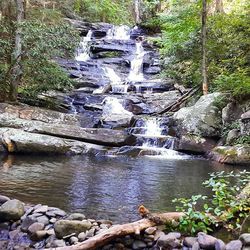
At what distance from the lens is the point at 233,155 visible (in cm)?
1133

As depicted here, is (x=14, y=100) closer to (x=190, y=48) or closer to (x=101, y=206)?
(x=190, y=48)

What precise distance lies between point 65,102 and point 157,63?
827 cm

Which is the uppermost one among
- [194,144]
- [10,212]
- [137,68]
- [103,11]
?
[103,11]

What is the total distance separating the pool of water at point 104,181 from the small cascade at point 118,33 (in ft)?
57.7

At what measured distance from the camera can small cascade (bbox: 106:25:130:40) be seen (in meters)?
27.6

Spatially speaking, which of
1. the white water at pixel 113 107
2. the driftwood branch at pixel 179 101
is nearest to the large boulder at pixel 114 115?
the white water at pixel 113 107

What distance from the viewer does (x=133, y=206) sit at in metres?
6.24

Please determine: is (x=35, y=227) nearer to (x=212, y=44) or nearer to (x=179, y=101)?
(x=179, y=101)

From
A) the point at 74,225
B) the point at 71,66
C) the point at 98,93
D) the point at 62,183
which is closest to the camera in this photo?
the point at 74,225

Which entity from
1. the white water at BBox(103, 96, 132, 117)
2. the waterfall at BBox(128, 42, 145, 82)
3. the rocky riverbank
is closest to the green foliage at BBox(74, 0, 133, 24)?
the waterfall at BBox(128, 42, 145, 82)

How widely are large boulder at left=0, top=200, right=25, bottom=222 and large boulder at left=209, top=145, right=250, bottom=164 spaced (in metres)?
7.54

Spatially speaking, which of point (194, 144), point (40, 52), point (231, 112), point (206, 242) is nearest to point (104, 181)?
point (206, 242)

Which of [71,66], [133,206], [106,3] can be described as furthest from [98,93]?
[106,3]

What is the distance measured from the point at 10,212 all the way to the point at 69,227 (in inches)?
38.9
